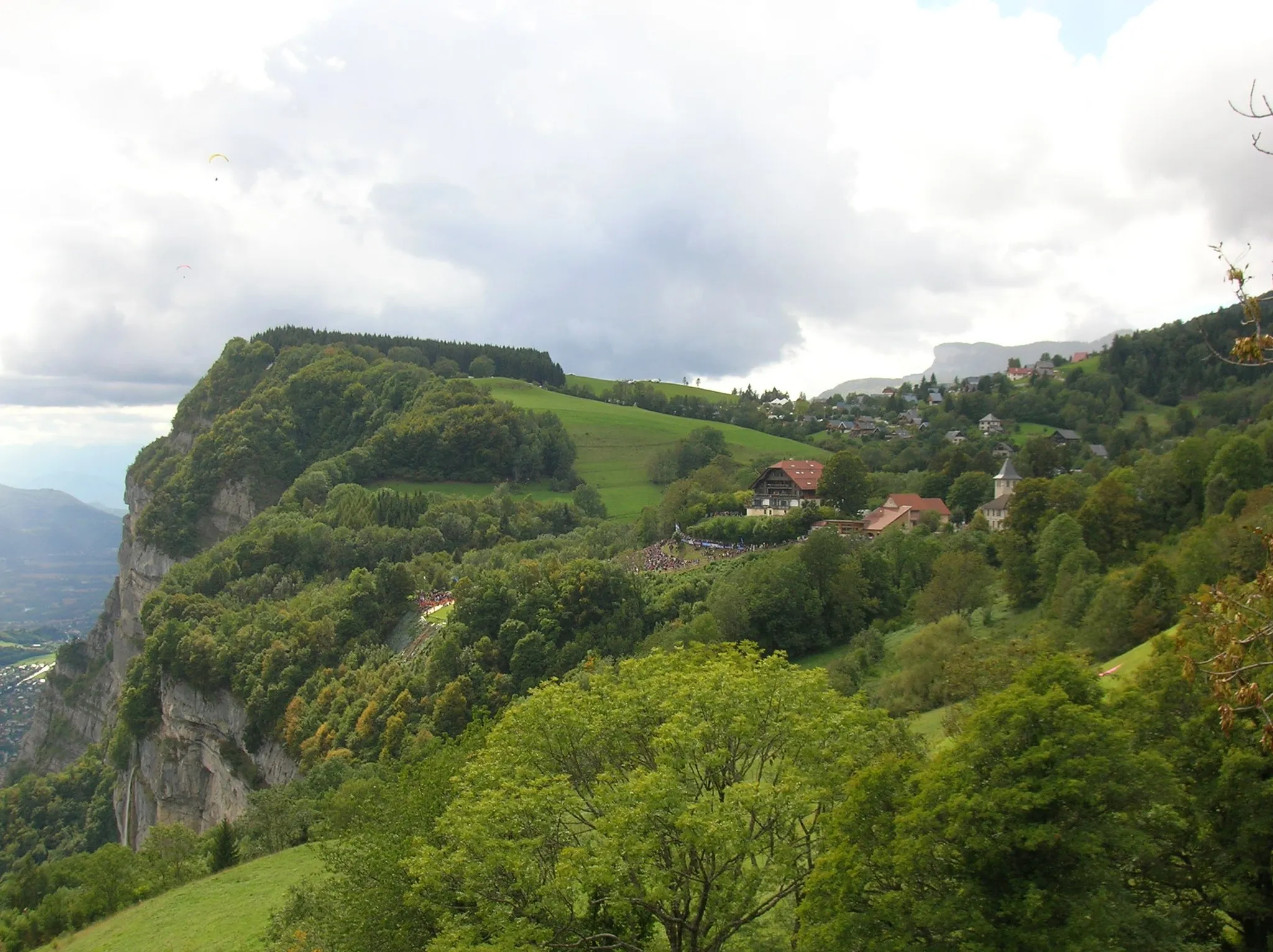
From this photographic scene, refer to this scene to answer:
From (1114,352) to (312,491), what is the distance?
12037cm

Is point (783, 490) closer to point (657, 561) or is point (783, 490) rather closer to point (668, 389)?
point (657, 561)

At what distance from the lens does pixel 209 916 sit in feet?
90.1

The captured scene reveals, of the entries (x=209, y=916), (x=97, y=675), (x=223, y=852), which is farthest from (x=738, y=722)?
(x=97, y=675)

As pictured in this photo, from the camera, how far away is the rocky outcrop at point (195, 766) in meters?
56.3

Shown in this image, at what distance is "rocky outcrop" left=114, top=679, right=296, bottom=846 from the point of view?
5628 centimetres

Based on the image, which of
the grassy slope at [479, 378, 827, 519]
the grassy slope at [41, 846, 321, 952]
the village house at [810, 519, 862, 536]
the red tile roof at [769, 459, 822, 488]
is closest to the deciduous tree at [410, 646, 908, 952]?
the grassy slope at [41, 846, 321, 952]

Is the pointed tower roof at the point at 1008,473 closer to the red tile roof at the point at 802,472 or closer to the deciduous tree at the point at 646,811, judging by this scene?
the red tile roof at the point at 802,472

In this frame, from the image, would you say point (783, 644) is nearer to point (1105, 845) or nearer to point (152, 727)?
point (1105, 845)

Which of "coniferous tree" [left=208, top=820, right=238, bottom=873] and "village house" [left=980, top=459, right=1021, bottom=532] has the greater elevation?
"village house" [left=980, top=459, right=1021, bottom=532]

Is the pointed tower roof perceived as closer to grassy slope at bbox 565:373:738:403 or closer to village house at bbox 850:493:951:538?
village house at bbox 850:493:951:538

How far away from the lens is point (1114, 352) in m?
143

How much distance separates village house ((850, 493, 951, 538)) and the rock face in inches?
1605

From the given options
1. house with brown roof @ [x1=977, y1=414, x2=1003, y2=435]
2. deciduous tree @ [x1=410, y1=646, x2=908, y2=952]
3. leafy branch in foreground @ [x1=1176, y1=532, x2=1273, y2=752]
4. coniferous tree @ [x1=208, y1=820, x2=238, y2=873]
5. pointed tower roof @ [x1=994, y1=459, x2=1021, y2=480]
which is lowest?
coniferous tree @ [x1=208, y1=820, x2=238, y2=873]

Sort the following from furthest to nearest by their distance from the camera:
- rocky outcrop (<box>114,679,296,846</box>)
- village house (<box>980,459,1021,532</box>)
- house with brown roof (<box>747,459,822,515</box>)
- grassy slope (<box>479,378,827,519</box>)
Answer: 1. grassy slope (<box>479,378,827,519</box>)
2. house with brown roof (<box>747,459,822,515</box>)
3. village house (<box>980,459,1021,532</box>)
4. rocky outcrop (<box>114,679,296,846</box>)
